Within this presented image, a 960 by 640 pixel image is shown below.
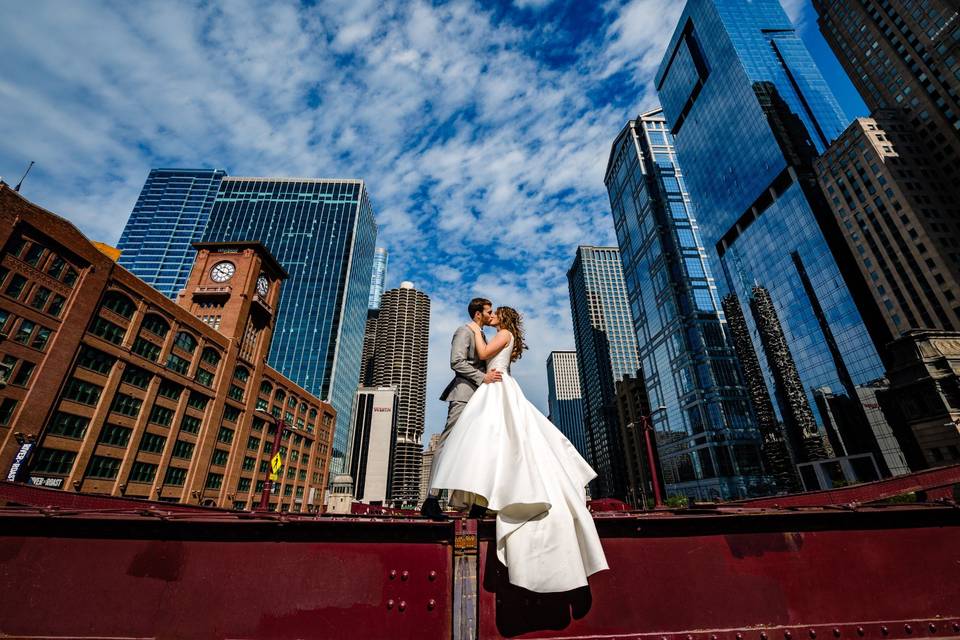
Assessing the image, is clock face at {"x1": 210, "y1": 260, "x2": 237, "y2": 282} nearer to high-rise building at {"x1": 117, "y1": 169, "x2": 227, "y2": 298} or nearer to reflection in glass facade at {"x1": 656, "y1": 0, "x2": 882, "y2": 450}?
reflection in glass facade at {"x1": 656, "y1": 0, "x2": 882, "y2": 450}

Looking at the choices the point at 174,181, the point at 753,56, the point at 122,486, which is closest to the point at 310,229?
the point at 174,181

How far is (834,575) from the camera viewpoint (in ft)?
9.11

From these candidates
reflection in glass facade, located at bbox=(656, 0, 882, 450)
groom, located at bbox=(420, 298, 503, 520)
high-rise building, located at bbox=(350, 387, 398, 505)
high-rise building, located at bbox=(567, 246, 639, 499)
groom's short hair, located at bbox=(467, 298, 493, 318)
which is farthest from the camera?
high-rise building, located at bbox=(567, 246, 639, 499)

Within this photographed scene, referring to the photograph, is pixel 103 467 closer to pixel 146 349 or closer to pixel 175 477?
pixel 175 477

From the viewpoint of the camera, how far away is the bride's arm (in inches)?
171

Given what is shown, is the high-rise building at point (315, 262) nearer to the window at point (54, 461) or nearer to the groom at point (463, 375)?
the window at point (54, 461)

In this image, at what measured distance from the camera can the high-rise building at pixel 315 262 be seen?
318 ft

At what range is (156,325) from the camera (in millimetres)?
33719

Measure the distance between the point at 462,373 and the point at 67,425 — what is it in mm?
35862

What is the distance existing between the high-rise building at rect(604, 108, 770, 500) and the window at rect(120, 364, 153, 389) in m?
88.6

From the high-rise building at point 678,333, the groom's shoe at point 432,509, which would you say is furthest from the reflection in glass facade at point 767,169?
the groom's shoe at point 432,509

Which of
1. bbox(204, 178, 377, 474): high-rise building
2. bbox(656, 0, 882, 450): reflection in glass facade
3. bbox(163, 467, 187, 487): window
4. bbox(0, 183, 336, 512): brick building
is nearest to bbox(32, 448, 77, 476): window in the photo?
bbox(0, 183, 336, 512): brick building

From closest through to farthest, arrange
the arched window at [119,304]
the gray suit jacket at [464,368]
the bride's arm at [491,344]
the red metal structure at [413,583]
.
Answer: the red metal structure at [413,583] → the gray suit jacket at [464,368] → the bride's arm at [491,344] → the arched window at [119,304]

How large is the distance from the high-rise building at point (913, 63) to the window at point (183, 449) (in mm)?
109903
